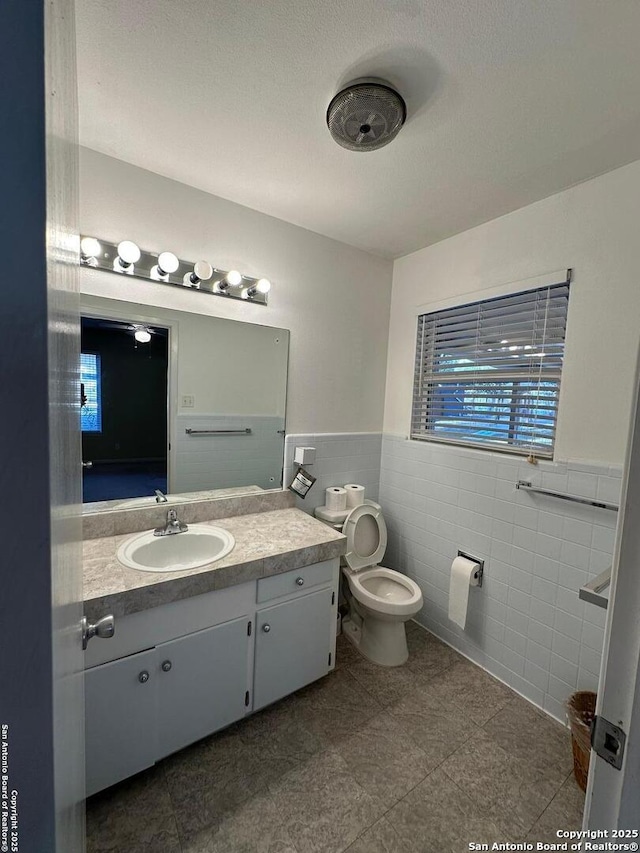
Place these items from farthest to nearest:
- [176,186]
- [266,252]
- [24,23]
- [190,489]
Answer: [266,252] → [190,489] → [176,186] → [24,23]

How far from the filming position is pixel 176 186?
1692mm

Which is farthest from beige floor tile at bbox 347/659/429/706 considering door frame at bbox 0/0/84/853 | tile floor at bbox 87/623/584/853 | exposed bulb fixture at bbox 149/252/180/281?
exposed bulb fixture at bbox 149/252/180/281

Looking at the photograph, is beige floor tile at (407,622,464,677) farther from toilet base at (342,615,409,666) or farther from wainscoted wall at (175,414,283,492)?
wainscoted wall at (175,414,283,492)

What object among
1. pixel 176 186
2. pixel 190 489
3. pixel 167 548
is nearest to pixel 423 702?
pixel 167 548

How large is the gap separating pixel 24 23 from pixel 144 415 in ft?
5.19

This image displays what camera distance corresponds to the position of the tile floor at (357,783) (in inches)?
46.2

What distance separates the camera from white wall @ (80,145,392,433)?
61.7 inches

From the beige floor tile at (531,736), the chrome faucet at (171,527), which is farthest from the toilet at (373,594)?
the chrome faucet at (171,527)

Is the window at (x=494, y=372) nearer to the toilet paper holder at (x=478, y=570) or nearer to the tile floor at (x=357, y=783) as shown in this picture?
the toilet paper holder at (x=478, y=570)

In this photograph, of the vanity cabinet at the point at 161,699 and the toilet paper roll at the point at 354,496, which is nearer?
the vanity cabinet at the point at 161,699

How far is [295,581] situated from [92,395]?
4.13 ft

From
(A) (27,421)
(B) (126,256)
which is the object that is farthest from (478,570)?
(B) (126,256)

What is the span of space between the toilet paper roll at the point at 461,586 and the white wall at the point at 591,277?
79 centimetres

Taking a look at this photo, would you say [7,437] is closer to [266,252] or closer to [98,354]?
[98,354]
